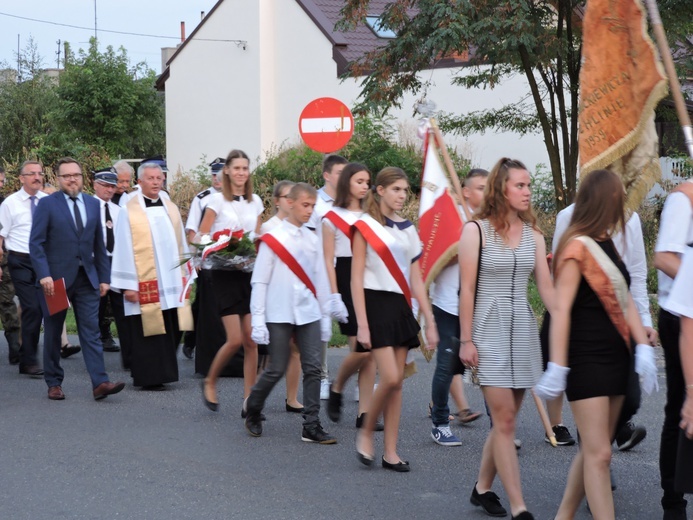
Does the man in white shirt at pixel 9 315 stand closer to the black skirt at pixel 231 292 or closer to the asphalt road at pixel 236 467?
the asphalt road at pixel 236 467

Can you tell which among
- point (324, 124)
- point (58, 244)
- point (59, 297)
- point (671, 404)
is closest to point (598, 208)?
point (671, 404)

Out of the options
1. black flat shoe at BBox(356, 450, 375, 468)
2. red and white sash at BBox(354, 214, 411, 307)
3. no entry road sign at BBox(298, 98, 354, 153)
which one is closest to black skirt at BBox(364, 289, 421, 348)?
red and white sash at BBox(354, 214, 411, 307)

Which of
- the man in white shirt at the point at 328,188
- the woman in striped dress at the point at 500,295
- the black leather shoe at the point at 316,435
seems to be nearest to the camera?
the woman in striped dress at the point at 500,295

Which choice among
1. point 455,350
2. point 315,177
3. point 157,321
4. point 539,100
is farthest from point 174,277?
point 315,177

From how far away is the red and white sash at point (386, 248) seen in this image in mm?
6844

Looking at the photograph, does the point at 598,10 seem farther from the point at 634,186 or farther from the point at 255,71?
the point at 255,71

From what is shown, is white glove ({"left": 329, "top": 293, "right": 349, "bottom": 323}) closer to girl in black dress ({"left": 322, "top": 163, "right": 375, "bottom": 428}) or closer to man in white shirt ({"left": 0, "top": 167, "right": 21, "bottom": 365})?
girl in black dress ({"left": 322, "top": 163, "right": 375, "bottom": 428})

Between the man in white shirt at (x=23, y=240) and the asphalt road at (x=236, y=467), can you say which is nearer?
the asphalt road at (x=236, y=467)

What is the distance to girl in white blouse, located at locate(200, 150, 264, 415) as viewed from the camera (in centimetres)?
865

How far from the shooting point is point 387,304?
685cm

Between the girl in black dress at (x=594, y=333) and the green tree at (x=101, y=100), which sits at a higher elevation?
the green tree at (x=101, y=100)

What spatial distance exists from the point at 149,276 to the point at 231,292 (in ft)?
5.28

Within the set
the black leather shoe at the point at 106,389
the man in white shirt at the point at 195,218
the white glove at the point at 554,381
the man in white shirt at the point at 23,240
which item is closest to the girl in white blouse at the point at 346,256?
the man in white shirt at the point at 195,218

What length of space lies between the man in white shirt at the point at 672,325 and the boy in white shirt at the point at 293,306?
107 inches
